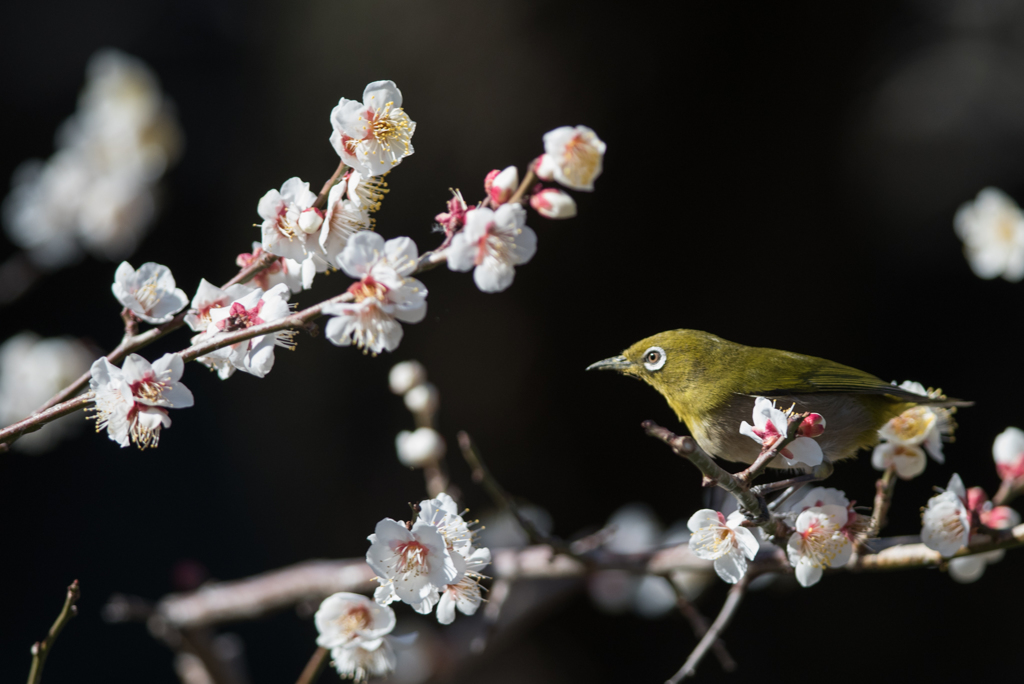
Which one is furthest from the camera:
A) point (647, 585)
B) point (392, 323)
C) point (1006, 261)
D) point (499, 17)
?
point (499, 17)

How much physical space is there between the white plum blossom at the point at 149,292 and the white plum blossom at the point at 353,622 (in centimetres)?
28

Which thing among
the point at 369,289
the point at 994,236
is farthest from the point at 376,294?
the point at 994,236

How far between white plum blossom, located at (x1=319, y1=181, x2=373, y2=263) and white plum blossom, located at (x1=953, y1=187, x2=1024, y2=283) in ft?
3.03

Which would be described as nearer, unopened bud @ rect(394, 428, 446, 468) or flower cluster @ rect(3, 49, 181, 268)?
unopened bud @ rect(394, 428, 446, 468)

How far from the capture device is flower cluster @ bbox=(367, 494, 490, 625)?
0.53 meters

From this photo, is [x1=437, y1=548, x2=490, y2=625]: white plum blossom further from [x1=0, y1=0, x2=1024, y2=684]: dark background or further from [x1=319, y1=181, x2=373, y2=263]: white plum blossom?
[x1=0, y1=0, x2=1024, y2=684]: dark background

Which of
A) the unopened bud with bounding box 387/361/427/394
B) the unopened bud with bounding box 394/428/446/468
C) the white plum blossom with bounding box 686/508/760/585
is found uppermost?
the unopened bud with bounding box 387/361/427/394

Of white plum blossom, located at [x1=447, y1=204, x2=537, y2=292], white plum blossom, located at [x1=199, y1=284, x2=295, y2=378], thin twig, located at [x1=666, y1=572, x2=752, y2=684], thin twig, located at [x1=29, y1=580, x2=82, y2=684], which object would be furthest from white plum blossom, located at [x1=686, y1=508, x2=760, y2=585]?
thin twig, located at [x1=29, y1=580, x2=82, y2=684]

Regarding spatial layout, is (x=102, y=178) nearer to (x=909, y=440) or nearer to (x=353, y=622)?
(x=353, y=622)

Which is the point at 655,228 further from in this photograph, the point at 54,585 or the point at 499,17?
the point at 54,585

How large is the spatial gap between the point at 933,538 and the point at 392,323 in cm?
49

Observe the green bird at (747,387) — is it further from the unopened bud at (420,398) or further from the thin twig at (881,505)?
the unopened bud at (420,398)

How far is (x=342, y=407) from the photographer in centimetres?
193

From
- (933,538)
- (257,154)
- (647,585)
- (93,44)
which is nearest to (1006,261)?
(933,538)
